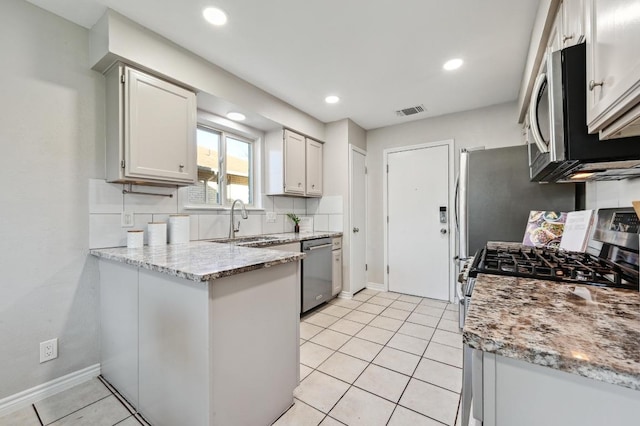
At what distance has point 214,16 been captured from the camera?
1.72 metres

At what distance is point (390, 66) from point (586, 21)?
161cm

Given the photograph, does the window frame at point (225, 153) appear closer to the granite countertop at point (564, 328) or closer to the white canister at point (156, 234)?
the white canister at point (156, 234)

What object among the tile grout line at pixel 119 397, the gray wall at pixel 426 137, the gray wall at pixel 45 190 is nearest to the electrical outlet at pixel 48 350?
the gray wall at pixel 45 190

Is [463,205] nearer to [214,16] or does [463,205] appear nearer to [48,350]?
[214,16]

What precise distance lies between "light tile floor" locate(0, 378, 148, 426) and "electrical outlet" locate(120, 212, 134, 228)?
108 cm

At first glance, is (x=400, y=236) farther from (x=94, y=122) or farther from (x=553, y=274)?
(x=94, y=122)

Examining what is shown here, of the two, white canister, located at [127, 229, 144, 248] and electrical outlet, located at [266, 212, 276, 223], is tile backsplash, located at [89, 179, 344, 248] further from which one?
white canister, located at [127, 229, 144, 248]

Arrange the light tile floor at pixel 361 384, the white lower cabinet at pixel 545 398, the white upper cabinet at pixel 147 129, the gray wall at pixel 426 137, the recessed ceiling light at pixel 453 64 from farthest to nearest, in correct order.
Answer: the gray wall at pixel 426 137 < the recessed ceiling light at pixel 453 64 < the white upper cabinet at pixel 147 129 < the light tile floor at pixel 361 384 < the white lower cabinet at pixel 545 398

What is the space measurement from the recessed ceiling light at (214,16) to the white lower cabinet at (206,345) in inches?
64.9

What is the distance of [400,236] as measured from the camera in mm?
3660

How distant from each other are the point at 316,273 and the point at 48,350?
84.5 inches

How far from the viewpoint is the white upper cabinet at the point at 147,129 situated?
68.8 inches

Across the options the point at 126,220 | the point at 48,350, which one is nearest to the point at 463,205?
the point at 126,220

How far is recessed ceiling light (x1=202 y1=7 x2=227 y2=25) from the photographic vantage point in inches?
65.6
